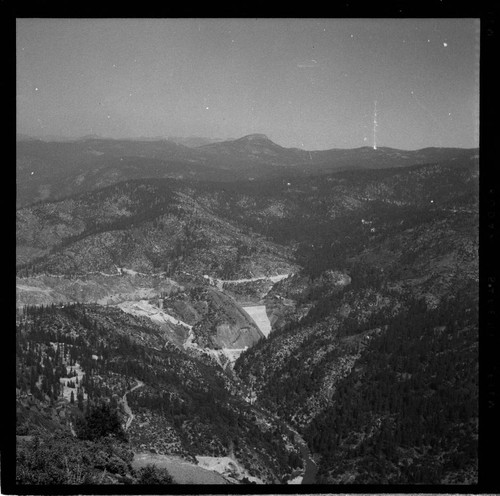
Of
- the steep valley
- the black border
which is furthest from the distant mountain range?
the black border

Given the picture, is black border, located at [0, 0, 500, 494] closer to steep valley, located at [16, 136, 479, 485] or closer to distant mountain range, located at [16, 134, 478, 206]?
steep valley, located at [16, 136, 479, 485]

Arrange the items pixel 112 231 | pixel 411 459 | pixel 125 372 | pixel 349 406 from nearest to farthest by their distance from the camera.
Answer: pixel 411 459 < pixel 125 372 < pixel 349 406 < pixel 112 231

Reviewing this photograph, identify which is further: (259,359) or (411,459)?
(259,359)

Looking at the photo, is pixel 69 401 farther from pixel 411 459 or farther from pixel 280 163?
pixel 280 163

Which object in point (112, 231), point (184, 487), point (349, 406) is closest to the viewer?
point (184, 487)

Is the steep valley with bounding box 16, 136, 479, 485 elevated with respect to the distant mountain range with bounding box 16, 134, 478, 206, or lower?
lower

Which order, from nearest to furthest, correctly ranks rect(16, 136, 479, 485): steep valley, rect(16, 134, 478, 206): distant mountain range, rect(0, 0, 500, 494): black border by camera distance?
rect(0, 0, 500, 494): black border → rect(16, 136, 479, 485): steep valley → rect(16, 134, 478, 206): distant mountain range
